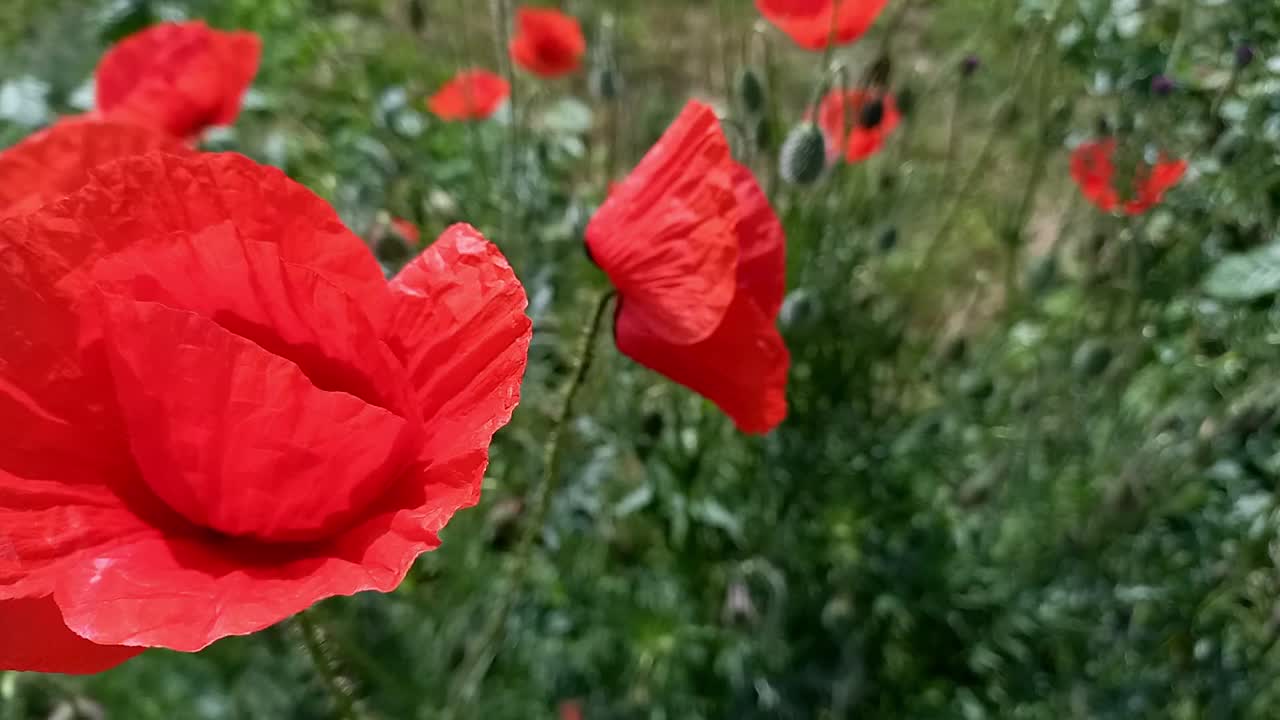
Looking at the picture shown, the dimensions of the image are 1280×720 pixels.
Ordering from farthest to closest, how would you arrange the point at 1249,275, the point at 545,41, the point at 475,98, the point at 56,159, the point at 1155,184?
the point at 545,41, the point at 475,98, the point at 1155,184, the point at 1249,275, the point at 56,159

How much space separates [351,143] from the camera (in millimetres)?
2098

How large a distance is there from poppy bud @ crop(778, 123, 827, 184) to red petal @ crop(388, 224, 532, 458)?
1.92 feet

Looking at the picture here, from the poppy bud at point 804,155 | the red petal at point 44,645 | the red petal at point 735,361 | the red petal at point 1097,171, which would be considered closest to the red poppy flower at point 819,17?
the poppy bud at point 804,155

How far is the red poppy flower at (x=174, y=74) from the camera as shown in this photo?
4.24ft

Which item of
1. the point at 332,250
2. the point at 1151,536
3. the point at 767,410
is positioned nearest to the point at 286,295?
the point at 332,250

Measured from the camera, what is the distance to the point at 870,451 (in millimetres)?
1510

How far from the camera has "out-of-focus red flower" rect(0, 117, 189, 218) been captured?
2.77ft

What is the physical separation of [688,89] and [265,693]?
2.71m

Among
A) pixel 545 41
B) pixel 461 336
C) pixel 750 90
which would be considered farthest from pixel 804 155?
pixel 545 41

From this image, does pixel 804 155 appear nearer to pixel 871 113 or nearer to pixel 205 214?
pixel 871 113

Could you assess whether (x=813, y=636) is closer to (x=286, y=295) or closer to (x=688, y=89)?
(x=286, y=295)

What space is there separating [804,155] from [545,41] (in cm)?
113

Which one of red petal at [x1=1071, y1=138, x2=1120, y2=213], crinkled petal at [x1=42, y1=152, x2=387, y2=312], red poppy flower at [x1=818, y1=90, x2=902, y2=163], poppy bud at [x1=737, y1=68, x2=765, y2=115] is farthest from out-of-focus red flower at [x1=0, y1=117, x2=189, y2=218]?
red petal at [x1=1071, y1=138, x2=1120, y2=213]

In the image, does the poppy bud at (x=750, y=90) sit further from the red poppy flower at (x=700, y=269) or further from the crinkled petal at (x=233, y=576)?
the crinkled petal at (x=233, y=576)
